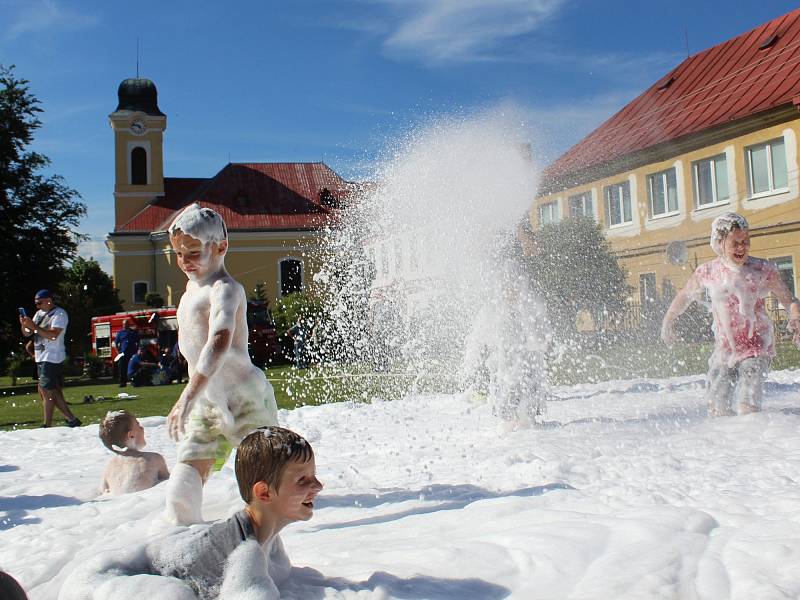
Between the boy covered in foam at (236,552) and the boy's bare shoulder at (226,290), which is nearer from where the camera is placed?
the boy covered in foam at (236,552)

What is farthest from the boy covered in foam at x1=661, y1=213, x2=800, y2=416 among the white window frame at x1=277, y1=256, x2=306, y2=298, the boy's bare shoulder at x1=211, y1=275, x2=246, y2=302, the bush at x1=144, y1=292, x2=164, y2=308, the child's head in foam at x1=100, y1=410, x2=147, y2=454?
the bush at x1=144, y1=292, x2=164, y2=308

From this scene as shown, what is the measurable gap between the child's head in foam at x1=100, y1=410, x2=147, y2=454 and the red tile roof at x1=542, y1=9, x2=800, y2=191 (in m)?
12.4

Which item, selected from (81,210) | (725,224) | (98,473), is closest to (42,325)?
(98,473)

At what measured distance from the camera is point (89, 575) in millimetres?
2826

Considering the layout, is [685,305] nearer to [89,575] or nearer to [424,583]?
[424,583]

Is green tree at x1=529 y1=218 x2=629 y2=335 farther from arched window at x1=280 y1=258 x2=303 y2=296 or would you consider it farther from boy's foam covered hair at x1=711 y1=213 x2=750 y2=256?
arched window at x1=280 y1=258 x2=303 y2=296

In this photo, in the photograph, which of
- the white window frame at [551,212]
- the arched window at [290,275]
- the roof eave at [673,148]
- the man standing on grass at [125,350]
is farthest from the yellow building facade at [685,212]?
the arched window at [290,275]

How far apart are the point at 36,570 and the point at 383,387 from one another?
10451 millimetres

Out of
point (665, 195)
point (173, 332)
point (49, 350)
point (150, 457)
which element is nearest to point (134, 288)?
point (173, 332)

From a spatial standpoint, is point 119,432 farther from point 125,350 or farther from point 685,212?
point 125,350

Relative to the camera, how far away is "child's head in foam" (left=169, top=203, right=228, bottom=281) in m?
4.32

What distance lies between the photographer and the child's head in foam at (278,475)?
2.95 metres

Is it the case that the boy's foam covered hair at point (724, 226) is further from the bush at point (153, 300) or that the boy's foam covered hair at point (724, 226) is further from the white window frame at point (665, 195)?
the bush at point (153, 300)

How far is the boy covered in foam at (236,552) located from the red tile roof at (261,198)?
5563cm
